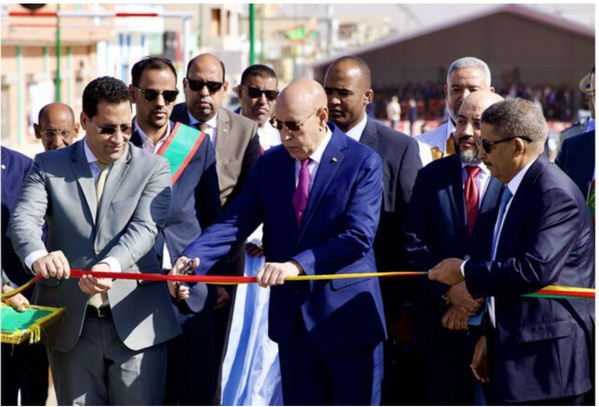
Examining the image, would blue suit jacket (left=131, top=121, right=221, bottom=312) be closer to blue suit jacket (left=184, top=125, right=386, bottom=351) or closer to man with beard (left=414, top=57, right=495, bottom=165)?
blue suit jacket (left=184, top=125, right=386, bottom=351)

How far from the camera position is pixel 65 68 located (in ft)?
115

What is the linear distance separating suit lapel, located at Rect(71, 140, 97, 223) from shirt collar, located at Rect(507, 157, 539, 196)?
2.04m

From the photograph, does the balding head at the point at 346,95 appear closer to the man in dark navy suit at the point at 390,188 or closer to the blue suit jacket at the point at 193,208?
the man in dark navy suit at the point at 390,188

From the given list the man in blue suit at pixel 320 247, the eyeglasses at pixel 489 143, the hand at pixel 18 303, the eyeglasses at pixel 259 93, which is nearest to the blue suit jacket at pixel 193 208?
the man in blue suit at pixel 320 247

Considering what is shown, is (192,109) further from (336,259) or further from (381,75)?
(381,75)

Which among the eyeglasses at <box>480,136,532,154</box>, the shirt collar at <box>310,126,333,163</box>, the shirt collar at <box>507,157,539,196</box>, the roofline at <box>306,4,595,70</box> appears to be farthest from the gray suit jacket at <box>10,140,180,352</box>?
the roofline at <box>306,4,595,70</box>

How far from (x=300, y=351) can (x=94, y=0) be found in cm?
1732

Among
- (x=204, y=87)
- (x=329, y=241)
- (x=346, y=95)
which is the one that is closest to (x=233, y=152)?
(x=204, y=87)

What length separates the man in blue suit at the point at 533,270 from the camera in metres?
4.38

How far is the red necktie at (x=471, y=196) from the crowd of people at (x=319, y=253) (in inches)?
0.4

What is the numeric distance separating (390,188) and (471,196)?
717 mm

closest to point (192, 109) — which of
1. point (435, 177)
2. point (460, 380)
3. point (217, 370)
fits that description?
point (217, 370)

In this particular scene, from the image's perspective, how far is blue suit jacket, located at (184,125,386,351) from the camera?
4832mm

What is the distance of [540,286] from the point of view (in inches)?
173
